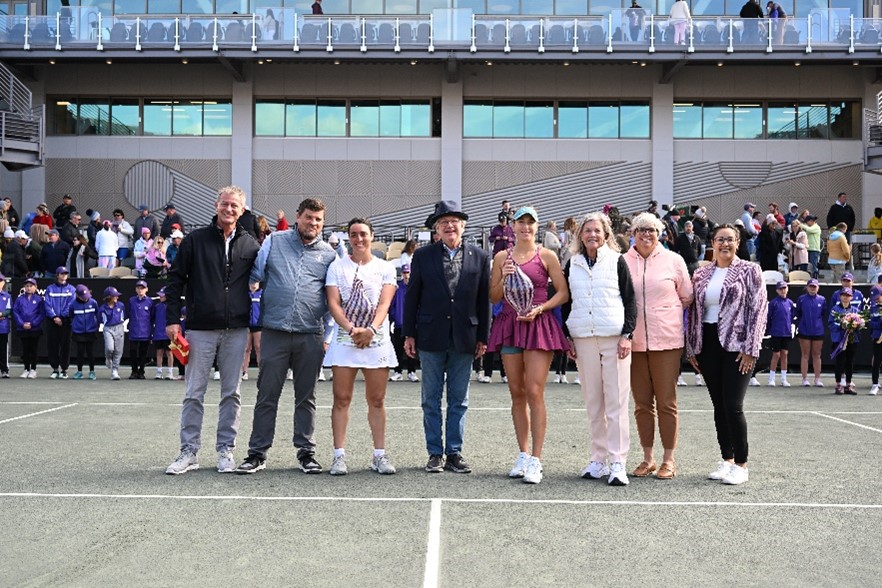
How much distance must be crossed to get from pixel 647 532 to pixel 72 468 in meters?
5.10

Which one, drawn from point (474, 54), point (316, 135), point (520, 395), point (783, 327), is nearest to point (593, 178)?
point (474, 54)

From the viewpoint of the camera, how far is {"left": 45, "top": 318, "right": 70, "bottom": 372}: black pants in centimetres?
2048

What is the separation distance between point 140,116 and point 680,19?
62.9ft

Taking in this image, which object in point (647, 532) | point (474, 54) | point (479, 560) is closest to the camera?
point (479, 560)

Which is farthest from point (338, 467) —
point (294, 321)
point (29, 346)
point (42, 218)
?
point (42, 218)

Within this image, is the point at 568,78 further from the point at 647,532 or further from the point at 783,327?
the point at 647,532

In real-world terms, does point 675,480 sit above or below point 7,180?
below

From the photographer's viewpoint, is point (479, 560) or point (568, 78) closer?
point (479, 560)

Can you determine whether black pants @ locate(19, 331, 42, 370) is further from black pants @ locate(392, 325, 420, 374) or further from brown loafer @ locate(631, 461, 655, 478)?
brown loafer @ locate(631, 461, 655, 478)

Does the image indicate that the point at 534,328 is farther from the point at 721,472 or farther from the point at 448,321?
the point at 721,472

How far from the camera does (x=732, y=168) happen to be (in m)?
36.0

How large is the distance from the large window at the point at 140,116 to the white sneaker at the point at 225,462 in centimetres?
2906

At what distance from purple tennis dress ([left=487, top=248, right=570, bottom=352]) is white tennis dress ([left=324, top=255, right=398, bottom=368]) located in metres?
0.95

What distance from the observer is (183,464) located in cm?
869
